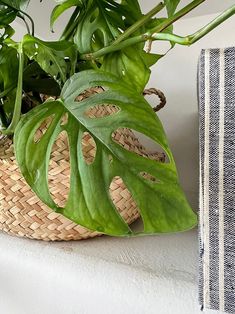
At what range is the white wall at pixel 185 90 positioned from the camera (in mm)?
958

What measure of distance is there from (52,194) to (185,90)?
20.5 inches

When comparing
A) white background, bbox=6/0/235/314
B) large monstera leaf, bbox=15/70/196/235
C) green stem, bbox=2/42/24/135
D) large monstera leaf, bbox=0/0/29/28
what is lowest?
white background, bbox=6/0/235/314

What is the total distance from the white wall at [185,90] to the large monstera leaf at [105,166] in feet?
1.75

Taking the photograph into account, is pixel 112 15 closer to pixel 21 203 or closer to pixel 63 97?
pixel 63 97

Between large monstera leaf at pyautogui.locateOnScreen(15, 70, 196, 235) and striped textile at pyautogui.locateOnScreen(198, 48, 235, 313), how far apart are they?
0.24 feet

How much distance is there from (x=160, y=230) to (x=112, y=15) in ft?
1.20

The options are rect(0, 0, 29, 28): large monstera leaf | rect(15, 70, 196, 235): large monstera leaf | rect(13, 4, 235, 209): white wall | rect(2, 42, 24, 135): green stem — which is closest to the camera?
rect(15, 70, 196, 235): large monstera leaf

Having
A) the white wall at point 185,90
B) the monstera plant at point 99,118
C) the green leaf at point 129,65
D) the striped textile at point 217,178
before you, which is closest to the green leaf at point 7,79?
the monstera plant at point 99,118

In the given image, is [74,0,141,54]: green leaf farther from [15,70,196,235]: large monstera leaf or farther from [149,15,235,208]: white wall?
[149,15,235,208]: white wall

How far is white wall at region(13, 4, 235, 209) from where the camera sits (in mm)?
958

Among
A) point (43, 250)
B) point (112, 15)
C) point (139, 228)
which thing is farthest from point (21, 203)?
point (112, 15)

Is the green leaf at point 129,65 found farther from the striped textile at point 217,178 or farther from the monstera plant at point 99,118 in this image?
the striped textile at point 217,178

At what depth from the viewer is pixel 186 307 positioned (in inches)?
20.3

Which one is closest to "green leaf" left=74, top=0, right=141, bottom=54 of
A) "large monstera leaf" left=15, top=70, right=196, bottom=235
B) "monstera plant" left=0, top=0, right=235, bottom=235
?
"monstera plant" left=0, top=0, right=235, bottom=235
